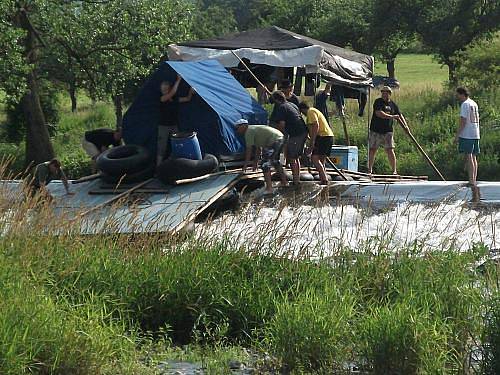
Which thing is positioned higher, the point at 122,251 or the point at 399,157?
the point at 122,251

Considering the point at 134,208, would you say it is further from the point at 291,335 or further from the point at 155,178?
the point at 155,178

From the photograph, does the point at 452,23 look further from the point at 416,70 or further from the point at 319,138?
the point at 416,70

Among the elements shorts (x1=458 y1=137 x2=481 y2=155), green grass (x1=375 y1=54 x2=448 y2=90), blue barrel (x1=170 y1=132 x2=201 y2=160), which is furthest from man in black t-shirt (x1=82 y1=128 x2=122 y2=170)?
green grass (x1=375 y1=54 x2=448 y2=90)

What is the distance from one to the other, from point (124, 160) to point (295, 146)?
106 inches

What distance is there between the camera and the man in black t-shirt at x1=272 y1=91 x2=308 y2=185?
16391 millimetres

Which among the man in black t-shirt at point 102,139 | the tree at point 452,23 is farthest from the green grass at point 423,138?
the man in black t-shirt at point 102,139

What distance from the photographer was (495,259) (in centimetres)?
945

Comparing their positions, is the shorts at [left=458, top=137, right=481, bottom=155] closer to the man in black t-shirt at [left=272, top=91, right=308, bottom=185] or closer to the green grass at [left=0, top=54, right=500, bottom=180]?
the man in black t-shirt at [left=272, top=91, right=308, bottom=185]

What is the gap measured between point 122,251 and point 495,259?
3582 millimetres

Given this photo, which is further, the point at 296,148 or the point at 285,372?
the point at 296,148

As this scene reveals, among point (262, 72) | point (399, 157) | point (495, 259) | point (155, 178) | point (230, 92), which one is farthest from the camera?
point (399, 157)

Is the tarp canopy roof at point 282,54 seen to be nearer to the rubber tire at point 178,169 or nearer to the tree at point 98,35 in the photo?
the rubber tire at point 178,169

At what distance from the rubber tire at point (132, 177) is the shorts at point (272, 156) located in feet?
5.86

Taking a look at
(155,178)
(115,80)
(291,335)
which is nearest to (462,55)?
(115,80)
